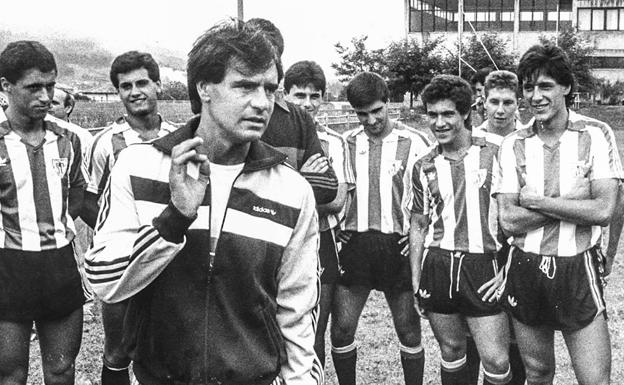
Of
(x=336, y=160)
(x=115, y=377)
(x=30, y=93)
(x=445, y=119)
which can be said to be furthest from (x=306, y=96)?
(x=115, y=377)

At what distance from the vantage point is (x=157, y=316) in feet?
7.59

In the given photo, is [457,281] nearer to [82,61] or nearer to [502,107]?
[502,107]

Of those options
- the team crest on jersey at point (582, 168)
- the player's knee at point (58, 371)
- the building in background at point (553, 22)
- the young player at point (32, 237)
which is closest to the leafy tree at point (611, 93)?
the building in background at point (553, 22)

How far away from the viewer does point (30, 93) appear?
3951mm

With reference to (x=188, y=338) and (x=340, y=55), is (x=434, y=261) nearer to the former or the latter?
(x=188, y=338)

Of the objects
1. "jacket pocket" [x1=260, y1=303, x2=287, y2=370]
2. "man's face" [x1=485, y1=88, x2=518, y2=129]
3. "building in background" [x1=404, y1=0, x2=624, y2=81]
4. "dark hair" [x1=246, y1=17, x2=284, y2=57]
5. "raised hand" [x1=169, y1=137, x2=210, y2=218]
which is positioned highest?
"building in background" [x1=404, y1=0, x2=624, y2=81]

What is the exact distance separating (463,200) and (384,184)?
0.71 metres

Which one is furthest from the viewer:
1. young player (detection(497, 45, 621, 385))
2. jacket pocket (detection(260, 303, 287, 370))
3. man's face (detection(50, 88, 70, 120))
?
man's face (detection(50, 88, 70, 120))

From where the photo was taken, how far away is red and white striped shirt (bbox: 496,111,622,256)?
3.70 m

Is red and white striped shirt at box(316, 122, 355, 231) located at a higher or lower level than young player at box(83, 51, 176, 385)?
lower

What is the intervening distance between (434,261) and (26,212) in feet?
7.57

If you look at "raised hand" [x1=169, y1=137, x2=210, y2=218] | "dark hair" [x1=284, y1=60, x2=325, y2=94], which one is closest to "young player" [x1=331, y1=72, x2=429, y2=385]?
"dark hair" [x1=284, y1=60, x2=325, y2=94]

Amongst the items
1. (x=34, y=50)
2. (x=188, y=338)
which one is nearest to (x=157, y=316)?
(x=188, y=338)

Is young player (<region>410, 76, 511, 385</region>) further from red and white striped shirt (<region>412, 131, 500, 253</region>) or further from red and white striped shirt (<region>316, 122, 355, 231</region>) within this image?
red and white striped shirt (<region>316, 122, 355, 231</region>)
